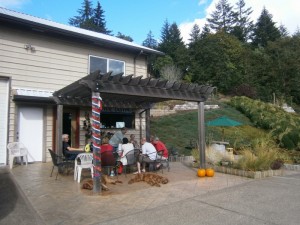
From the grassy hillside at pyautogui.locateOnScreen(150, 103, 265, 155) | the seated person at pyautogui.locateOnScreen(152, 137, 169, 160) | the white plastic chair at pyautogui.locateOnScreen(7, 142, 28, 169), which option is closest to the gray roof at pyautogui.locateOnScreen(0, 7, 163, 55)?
the white plastic chair at pyautogui.locateOnScreen(7, 142, 28, 169)

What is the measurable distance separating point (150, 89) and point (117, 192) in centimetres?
286

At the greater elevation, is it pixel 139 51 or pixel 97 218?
pixel 139 51

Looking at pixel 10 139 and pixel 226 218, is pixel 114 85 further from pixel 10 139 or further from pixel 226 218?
pixel 10 139

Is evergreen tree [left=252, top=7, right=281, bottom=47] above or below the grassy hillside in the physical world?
above

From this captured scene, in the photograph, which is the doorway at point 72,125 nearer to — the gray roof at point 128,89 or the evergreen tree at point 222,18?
the gray roof at point 128,89

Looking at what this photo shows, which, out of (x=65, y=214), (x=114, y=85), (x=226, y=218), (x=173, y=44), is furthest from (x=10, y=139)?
(x=173, y=44)

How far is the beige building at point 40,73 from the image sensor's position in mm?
10031

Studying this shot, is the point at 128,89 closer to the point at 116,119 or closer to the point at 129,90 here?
the point at 129,90

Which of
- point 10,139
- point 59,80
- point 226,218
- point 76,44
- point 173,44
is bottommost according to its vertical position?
point 226,218

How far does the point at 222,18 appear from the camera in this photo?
5712 cm

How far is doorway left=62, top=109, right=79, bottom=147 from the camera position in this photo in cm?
1184

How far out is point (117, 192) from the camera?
21.6ft

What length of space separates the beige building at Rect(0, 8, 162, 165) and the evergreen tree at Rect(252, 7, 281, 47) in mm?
41526

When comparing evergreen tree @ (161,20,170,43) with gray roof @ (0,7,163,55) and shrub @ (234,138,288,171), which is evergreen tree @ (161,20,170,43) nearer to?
gray roof @ (0,7,163,55)
